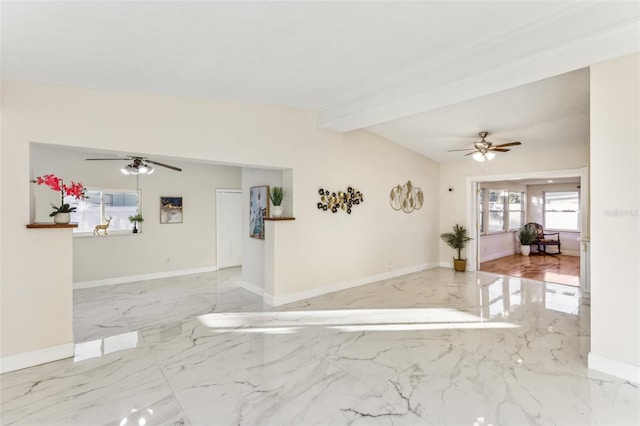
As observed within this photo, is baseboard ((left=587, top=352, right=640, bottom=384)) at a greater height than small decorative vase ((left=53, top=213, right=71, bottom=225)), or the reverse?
small decorative vase ((left=53, top=213, right=71, bottom=225))

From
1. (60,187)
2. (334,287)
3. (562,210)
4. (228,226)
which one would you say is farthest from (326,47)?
(562,210)

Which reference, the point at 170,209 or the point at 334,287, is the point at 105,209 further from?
the point at 334,287

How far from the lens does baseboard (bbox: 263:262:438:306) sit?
15.4 ft

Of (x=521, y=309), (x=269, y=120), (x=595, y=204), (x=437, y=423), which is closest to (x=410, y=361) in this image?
(x=437, y=423)

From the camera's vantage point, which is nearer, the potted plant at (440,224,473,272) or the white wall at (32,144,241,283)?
the white wall at (32,144,241,283)

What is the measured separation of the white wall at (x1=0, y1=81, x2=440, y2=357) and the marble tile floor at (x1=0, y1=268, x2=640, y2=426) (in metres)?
0.73

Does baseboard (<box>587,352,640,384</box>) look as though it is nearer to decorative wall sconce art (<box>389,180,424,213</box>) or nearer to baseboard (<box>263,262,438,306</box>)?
baseboard (<box>263,262,438,306</box>)

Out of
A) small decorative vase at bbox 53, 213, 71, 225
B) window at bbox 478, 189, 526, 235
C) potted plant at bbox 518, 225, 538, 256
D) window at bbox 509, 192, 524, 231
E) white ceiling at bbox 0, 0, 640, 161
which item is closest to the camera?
white ceiling at bbox 0, 0, 640, 161

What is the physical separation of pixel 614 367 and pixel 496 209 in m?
6.92

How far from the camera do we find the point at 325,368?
284cm

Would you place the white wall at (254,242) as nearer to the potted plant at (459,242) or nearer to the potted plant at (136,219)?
the potted plant at (136,219)

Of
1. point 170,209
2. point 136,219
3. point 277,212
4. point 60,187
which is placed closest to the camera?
point 60,187

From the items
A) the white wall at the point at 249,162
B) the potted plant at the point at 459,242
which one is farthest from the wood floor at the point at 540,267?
the white wall at the point at 249,162

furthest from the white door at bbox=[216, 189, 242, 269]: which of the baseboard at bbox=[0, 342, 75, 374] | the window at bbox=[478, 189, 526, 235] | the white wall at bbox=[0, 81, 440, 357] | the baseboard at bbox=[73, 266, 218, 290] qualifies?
the window at bbox=[478, 189, 526, 235]
